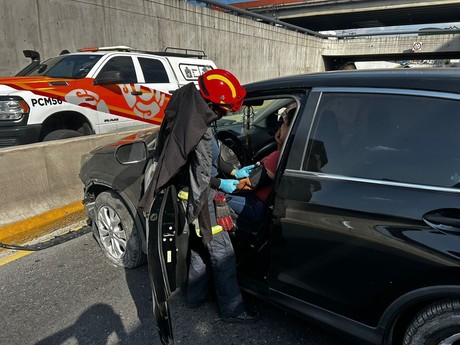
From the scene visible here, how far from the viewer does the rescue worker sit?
6.67 ft

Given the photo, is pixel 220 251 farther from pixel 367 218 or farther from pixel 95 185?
pixel 95 185

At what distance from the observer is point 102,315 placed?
2543 millimetres

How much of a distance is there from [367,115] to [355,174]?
33cm

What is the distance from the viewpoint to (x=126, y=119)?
20.6 ft

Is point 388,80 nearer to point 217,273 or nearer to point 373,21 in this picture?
point 217,273

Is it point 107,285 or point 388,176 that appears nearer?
point 388,176

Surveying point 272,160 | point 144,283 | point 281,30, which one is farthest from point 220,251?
point 281,30

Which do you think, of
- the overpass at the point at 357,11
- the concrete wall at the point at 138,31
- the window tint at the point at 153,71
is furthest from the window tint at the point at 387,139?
the overpass at the point at 357,11

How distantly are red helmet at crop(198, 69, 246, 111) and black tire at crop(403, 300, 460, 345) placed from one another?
152 cm

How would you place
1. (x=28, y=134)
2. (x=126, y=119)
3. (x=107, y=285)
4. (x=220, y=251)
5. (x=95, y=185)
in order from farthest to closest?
1. (x=126, y=119)
2. (x=28, y=134)
3. (x=95, y=185)
4. (x=107, y=285)
5. (x=220, y=251)

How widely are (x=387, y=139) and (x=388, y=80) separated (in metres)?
0.33

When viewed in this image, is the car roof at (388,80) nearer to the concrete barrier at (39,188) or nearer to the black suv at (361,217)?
the black suv at (361,217)

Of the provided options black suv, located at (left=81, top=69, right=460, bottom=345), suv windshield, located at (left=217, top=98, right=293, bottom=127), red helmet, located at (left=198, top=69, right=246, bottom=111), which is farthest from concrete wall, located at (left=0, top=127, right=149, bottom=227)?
red helmet, located at (left=198, top=69, right=246, bottom=111)

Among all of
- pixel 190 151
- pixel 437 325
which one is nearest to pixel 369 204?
pixel 437 325
